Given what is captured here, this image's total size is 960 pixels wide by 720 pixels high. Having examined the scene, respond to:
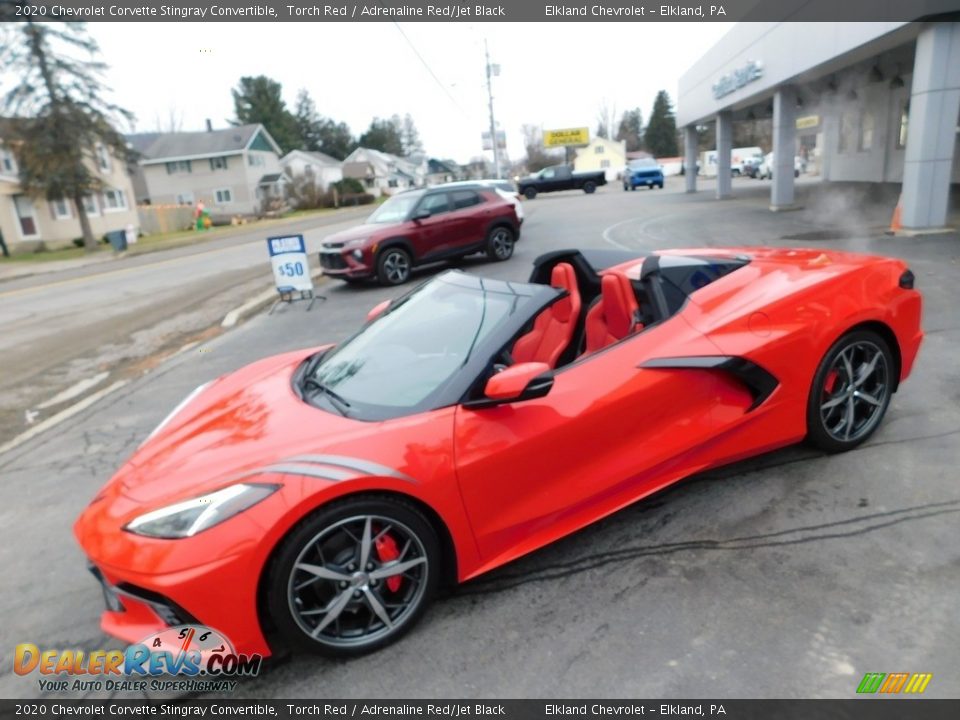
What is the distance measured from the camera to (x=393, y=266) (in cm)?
1185

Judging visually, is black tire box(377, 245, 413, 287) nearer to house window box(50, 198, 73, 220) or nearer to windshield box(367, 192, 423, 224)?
windshield box(367, 192, 423, 224)

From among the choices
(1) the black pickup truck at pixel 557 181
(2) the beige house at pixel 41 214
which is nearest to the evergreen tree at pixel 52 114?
(2) the beige house at pixel 41 214

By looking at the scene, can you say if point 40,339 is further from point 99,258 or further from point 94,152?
point 94,152

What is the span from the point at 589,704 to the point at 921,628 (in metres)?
1.27

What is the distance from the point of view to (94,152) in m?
32.2

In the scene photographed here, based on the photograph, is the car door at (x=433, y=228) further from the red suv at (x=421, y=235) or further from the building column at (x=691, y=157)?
the building column at (x=691, y=157)

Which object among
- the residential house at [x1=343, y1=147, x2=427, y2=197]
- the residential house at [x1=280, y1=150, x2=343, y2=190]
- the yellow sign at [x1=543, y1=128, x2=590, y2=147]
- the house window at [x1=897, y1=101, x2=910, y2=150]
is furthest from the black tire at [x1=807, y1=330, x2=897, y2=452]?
the yellow sign at [x1=543, y1=128, x2=590, y2=147]

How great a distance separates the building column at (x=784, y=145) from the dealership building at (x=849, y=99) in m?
0.03

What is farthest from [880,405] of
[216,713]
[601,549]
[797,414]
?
[216,713]

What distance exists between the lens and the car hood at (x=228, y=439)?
251cm

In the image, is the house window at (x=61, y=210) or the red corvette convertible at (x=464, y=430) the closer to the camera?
the red corvette convertible at (x=464, y=430)

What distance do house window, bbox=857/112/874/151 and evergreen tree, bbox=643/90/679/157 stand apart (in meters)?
72.0

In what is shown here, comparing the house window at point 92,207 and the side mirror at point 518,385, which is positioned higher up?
the house window at point 92,207

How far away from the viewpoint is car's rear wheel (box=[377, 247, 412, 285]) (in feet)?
38.2
